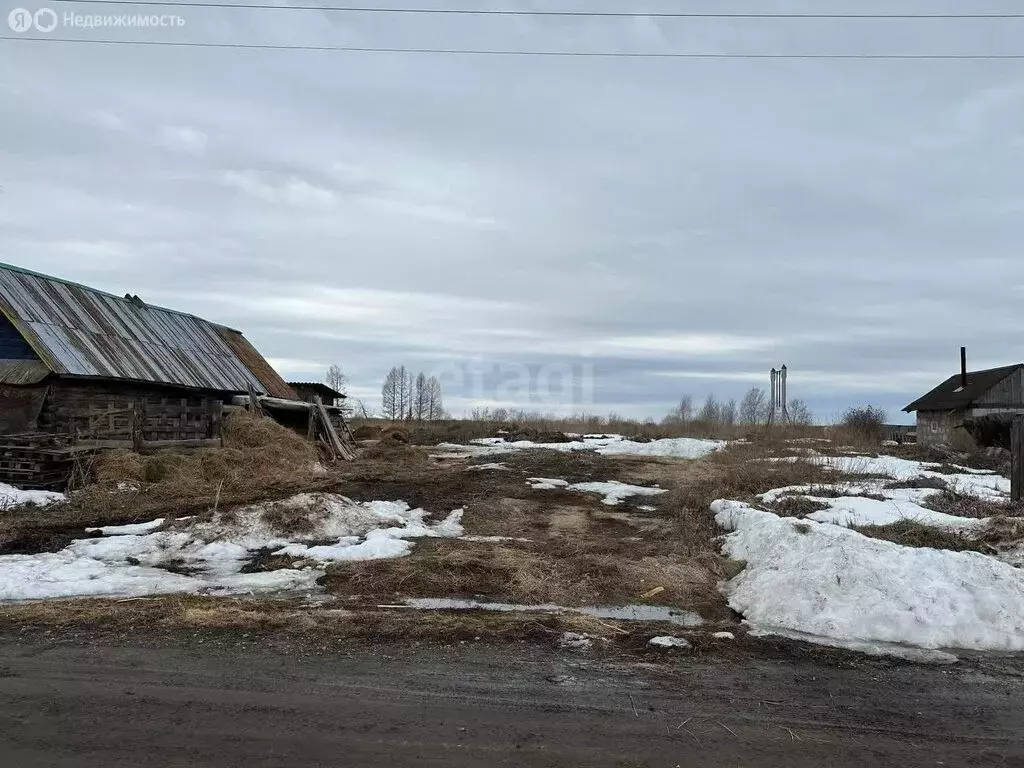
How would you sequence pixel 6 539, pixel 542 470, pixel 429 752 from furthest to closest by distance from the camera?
pixel 542 470
pixel 6 539
pixel 429 752

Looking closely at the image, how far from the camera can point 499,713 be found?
14.6ft

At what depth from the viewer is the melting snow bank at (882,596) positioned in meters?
6.21

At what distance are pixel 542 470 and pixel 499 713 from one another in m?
18.8

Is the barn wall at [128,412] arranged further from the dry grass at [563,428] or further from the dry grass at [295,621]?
the dry grass at [563,428]

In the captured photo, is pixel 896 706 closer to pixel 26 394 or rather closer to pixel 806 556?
pixel 806 556

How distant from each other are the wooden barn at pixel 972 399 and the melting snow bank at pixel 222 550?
135 feet

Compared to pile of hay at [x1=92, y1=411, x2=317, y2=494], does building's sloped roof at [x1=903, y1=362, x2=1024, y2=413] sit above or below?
above

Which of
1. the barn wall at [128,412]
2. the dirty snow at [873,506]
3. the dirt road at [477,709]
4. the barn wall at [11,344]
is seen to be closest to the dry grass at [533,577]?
the dirt road at [477,709]

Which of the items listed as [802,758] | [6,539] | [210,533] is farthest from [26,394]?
[802,758]

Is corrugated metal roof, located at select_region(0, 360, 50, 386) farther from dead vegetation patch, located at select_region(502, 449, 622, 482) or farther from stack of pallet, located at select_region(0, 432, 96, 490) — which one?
dead vegetation patch, located at select_region(502, 449, 622, 482)

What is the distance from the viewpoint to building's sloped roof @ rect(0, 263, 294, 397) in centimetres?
1744

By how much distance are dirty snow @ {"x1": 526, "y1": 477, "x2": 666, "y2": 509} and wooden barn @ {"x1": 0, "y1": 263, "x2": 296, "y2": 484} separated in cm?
1021

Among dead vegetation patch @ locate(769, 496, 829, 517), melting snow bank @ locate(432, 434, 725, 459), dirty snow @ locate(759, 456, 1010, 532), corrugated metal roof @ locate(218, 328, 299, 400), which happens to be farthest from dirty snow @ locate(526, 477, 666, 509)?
corrugated metal roof @ locate(218, 328, 299, 400)

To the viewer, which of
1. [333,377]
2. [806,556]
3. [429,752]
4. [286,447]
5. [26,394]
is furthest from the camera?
[333,377]
